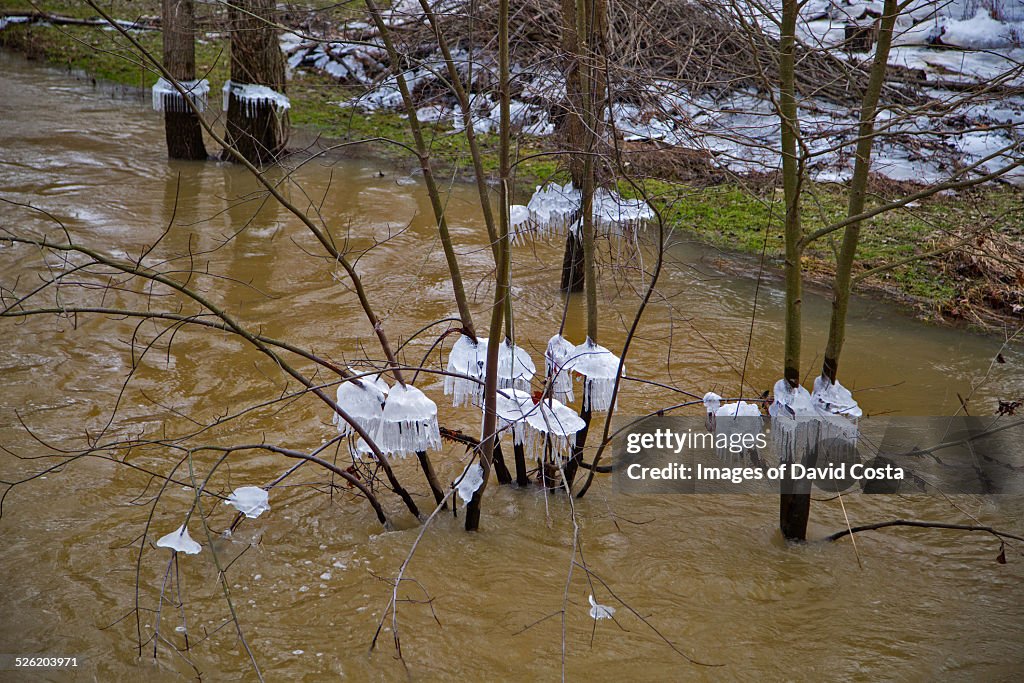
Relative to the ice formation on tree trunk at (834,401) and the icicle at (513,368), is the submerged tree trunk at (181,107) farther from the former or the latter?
the ice formation on tree trunk at (834,401)

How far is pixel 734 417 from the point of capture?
3.20 metres

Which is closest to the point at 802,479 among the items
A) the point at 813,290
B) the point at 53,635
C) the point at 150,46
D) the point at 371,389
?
the point at 371,389

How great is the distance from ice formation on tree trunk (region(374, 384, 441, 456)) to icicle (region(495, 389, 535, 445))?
12.0 inches

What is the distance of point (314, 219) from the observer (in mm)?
7477

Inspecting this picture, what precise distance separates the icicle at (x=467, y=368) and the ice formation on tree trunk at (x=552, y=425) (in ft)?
0.81

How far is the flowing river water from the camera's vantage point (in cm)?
286

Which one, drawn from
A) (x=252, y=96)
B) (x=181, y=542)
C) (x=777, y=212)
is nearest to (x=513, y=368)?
(x=181, y=542)

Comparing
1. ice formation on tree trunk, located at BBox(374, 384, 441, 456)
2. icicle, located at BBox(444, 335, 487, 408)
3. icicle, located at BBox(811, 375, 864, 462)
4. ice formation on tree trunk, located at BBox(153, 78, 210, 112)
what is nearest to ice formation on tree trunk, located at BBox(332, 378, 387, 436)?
ice formation on tree trunk, located at BBox(374, 384, 441, 456)

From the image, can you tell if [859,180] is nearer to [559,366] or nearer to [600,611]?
[559,366]

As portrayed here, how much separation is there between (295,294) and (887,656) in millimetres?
4491

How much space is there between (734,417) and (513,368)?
2.89ft

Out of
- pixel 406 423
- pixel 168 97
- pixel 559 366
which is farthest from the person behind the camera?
pixel 168 97

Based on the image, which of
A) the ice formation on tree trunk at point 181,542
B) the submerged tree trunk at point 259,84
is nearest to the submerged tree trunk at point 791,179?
the ice formation on tree trunk at point 181,542

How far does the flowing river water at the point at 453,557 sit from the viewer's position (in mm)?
2861
